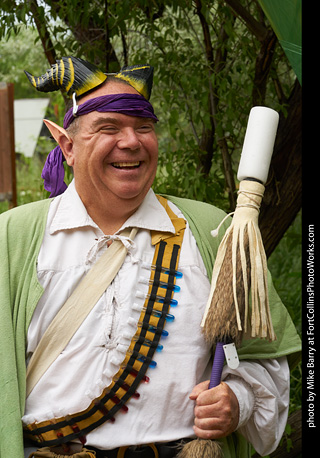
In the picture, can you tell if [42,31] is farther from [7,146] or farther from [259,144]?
[7,146]

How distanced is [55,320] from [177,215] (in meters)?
0.64

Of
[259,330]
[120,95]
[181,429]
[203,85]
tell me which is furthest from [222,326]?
[203,85]

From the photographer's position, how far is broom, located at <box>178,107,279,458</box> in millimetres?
2230

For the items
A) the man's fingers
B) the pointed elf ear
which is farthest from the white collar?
the man's fingers

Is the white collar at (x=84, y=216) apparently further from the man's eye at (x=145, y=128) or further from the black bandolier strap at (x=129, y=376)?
the man's eye at (x=145, y=128)

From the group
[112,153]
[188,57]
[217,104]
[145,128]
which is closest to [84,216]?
[112,153]

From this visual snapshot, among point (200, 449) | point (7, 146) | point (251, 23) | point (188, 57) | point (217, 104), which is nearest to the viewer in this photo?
point (200, 449)

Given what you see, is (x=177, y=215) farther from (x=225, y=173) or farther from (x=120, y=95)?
(x=225, y=173)

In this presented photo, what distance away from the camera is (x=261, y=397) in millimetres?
2363

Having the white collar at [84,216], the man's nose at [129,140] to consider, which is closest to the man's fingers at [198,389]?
the white collar at [84,216]

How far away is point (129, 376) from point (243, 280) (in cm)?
52

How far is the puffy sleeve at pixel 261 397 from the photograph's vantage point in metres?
2.33

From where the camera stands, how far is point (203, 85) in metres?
3.92

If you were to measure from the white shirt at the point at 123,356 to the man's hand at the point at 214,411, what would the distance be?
60mm
